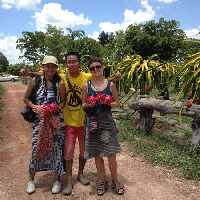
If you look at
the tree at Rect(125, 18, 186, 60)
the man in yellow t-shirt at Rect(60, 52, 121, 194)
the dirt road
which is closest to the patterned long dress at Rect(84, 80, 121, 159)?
the man in yellow t-shirt at Rect(60, 52, 121, 194)

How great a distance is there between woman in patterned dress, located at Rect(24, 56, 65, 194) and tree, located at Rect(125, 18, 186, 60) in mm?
13249

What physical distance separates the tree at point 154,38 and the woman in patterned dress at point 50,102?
13249 mm

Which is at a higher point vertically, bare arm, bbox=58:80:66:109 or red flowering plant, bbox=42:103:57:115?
bare arm, bbox=58:80:66:109

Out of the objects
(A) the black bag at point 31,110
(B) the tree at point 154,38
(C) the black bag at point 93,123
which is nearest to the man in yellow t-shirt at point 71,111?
(A) the black bag at point 31,110

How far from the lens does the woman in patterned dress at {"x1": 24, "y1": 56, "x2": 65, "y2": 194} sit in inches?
104

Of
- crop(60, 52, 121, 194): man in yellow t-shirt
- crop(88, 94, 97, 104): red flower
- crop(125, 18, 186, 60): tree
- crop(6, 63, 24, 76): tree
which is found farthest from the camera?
crop(6, 63, 24, 76): tree

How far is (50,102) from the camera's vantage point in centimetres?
268

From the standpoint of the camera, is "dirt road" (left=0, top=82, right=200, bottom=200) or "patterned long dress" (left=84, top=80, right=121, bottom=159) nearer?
"patterned long dress" (left=84, top=80, right=121, bottom=159)

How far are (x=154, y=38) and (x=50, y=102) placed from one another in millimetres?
14682

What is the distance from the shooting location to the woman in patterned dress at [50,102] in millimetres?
2650

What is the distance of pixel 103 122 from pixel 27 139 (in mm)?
3497

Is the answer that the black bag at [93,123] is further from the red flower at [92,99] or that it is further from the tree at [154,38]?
the tree at [154,38]

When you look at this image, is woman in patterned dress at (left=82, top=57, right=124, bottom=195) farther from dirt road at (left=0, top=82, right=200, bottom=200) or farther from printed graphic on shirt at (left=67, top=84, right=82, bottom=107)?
dirt road at (left=0, top=82, right=200, bottom=200)

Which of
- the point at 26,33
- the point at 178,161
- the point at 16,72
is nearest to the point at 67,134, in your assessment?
the point at 178,161
